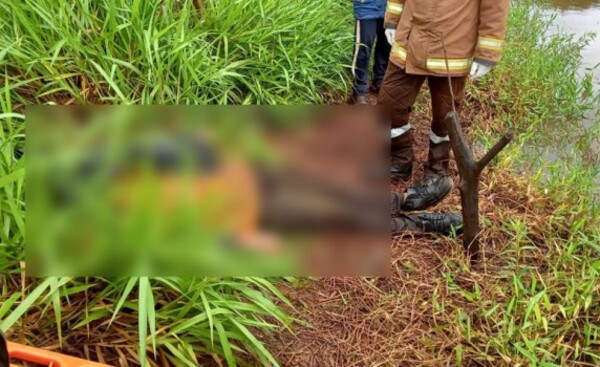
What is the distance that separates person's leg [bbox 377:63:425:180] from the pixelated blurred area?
161 cm

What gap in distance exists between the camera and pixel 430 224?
2.66m

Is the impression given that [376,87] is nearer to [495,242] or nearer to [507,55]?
[507,55]

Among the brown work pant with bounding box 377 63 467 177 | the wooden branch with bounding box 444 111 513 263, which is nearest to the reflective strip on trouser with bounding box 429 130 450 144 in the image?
the brown work pant with bounding box 377 63 467 177

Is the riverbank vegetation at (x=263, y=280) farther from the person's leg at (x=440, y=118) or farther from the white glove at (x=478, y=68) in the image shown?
the white glove at (x=478, y=68)

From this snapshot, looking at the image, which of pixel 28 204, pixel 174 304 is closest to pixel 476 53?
pixel 174 304

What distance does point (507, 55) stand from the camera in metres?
4.98

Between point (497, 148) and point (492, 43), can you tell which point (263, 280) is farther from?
point (492, 43)

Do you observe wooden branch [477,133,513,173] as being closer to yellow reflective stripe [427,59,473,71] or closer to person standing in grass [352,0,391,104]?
yellow reflective stripe [427,59,473,71]

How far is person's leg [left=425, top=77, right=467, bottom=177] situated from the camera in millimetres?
2857

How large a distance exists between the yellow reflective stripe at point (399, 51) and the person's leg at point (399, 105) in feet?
0.21

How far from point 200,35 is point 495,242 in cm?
187

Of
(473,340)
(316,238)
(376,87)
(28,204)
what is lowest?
(473,340)

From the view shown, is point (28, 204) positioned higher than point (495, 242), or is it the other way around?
point (28, 204)

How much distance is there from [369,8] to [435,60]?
133cm
